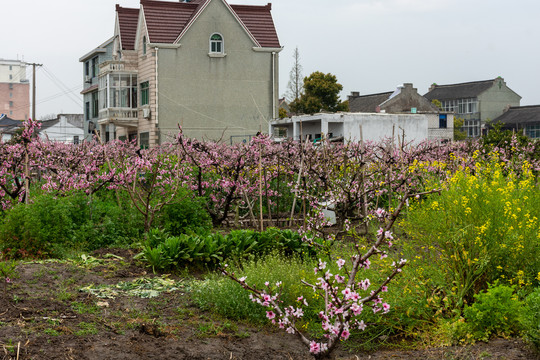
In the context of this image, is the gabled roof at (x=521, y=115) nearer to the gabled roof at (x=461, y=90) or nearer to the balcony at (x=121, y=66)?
the gabled roof at (x=461, y=90)

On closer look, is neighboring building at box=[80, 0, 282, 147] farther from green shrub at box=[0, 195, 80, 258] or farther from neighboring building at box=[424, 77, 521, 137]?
neighboring building at box=[424, 77, 521, 137]

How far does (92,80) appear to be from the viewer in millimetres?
52219

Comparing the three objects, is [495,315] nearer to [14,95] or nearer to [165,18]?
[165,18]

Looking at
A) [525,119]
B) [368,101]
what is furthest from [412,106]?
[525,119]

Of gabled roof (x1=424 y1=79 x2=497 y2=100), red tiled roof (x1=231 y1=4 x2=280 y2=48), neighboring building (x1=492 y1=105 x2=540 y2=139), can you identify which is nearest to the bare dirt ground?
red tiled roof (x1=231 y1=4 x2=280 y2=48)

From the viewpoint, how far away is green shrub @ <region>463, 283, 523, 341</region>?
6.49 meters

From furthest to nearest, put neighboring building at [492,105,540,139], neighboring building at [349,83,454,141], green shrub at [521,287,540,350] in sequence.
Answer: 1. neighboring building at [492,105,540,139]
2. neighboring building at [349,83,454,141]
3. green shrub at [521,287,540,350]

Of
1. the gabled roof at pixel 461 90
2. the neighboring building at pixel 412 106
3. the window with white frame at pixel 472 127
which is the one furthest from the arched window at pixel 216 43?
the gabled roof at pixel 461 90

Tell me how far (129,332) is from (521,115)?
7991 cm

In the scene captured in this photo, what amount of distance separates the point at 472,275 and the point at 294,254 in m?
3.61

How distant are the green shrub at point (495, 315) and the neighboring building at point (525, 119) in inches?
2866

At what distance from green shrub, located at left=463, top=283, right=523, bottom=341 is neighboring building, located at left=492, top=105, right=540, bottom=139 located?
239 feet

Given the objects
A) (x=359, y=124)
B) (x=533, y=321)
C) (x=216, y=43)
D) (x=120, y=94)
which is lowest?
(x=533, y=321)

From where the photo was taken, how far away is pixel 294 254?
10.2 meters
